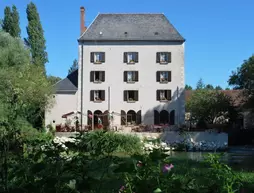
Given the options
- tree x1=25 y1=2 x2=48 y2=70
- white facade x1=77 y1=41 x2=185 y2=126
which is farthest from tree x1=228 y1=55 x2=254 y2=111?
tree x1=25 y1=2 x2=48 y2=70

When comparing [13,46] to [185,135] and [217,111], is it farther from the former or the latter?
[217,111]

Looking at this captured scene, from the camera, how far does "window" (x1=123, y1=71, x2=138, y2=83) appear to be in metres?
41.2

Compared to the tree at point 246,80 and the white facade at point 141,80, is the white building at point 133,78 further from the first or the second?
the tree at point 246,80

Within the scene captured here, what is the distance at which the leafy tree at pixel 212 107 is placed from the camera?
40938 millimetres

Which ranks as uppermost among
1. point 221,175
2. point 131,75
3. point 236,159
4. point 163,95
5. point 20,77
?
point 131,75

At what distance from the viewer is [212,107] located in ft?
136

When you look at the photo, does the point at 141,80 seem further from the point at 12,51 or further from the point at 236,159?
the point at 236,159

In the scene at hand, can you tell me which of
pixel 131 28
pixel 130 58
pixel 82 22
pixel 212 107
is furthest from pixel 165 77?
pixel 82 22

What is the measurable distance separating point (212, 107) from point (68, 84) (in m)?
15.7

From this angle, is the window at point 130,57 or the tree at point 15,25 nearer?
the window at point 130,57

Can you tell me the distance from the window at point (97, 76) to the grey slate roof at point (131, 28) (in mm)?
3497

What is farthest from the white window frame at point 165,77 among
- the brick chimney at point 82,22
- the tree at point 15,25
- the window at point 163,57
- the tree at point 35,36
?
the tree at point 15,25

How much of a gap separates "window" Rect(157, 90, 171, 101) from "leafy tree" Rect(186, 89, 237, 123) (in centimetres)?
449

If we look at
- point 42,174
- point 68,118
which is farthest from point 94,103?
point 42,174
